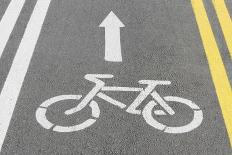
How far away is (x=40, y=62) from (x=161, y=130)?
2.41 metres

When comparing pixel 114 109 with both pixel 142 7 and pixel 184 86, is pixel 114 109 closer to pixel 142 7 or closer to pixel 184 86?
pixel 184 86

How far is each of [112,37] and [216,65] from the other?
185cm

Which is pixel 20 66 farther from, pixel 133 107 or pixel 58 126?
pixel 133 107

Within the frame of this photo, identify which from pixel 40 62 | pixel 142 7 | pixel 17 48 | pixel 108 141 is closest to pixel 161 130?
pixel 108 141

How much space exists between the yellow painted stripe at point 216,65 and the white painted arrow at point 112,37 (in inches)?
55.3

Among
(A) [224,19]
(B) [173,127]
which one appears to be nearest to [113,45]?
(A) [224,19]

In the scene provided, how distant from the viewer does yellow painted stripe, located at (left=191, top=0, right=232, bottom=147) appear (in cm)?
688

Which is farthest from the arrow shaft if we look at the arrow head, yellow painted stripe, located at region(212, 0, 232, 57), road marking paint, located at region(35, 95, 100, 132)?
yellow painted stripe, located at region(212, 0, 232, 57)

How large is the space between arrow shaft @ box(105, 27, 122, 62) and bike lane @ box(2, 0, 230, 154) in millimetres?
87

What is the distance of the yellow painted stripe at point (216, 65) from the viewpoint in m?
6.88

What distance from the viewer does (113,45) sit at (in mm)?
8461

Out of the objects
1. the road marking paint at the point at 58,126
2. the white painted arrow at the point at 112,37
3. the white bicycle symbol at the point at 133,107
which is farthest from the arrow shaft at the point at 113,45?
the road marking paint at the point at 58,126

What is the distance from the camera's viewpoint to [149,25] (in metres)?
9.18

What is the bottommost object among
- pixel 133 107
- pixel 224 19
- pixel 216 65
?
pixel 133 107
